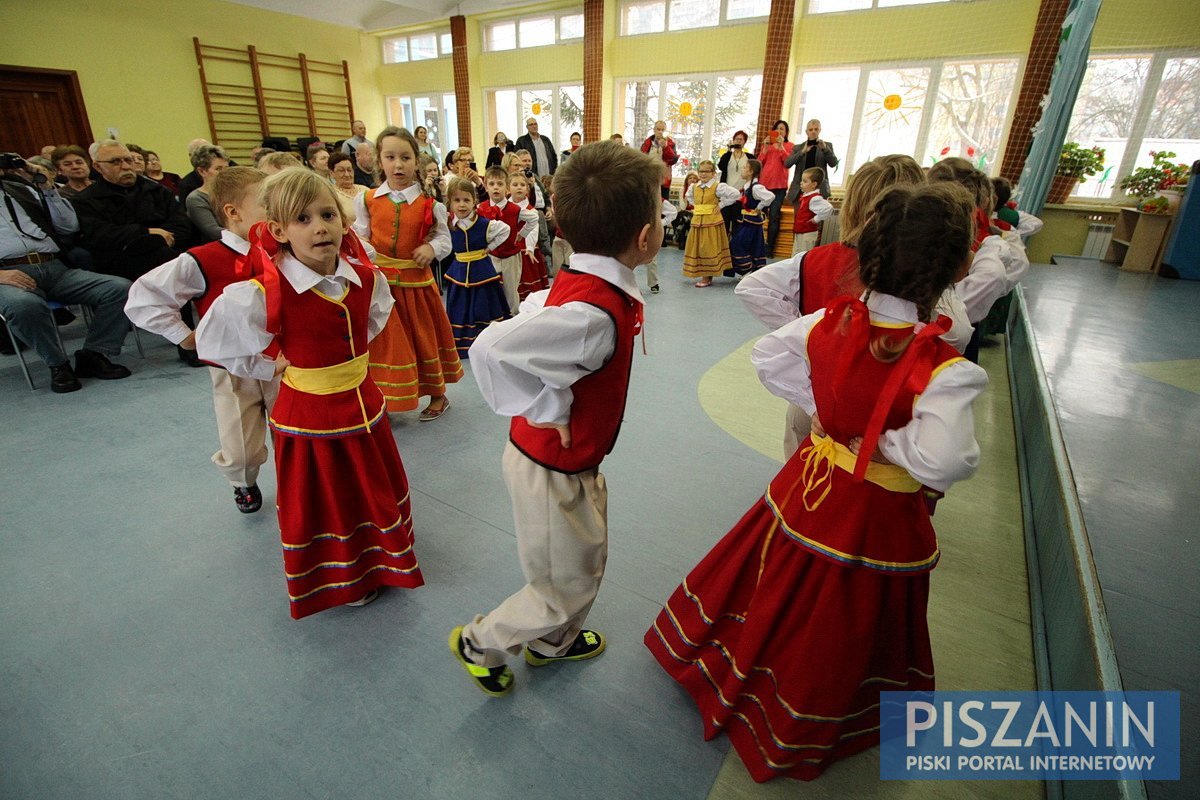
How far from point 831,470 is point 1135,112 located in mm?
8762

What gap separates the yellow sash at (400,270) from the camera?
9.60 ft

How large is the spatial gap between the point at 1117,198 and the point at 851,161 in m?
3.18

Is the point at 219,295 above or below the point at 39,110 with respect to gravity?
below

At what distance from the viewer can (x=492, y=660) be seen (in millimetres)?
1443

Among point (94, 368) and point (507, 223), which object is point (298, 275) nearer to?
point (507, 223)

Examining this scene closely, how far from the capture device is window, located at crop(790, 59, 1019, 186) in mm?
7363

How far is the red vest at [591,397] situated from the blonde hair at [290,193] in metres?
0.77

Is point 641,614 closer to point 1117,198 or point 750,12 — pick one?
point 1117,198

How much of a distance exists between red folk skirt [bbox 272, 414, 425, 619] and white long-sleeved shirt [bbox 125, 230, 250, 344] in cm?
59

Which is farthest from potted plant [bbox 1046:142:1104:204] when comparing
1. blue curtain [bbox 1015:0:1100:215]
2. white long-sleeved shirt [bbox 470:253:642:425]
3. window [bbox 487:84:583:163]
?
white long-sleeved shirt [bbox 470:253:642:425]

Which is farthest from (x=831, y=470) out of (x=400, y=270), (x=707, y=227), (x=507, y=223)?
(x=707, y=227)

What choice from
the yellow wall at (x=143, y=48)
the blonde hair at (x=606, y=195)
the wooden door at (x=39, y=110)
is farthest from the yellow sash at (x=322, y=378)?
the yellow wall at (x=143, y=48)

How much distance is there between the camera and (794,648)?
1235 mm

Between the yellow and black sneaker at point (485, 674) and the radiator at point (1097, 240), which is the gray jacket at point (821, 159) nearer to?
the radiator at point (1097, 240)
